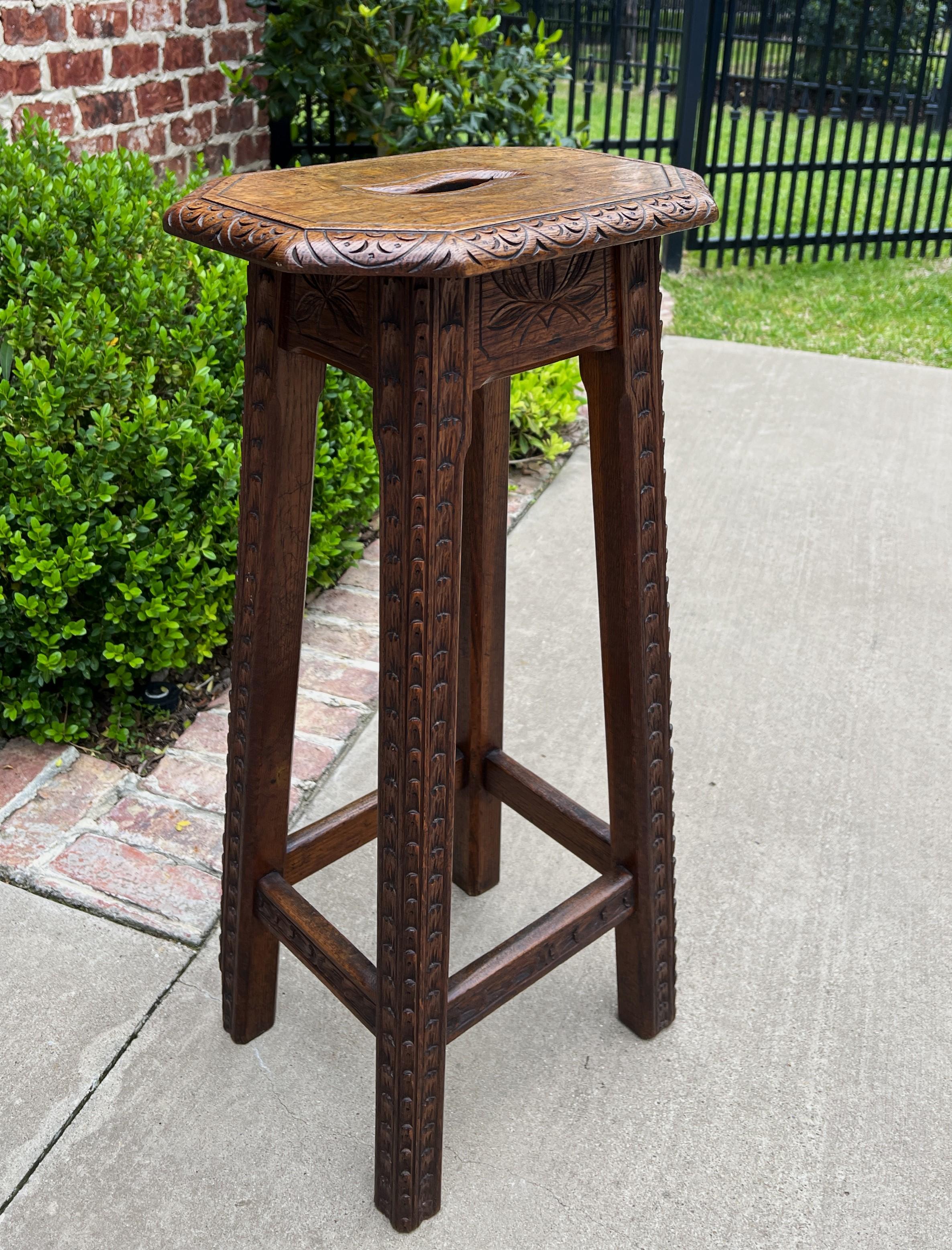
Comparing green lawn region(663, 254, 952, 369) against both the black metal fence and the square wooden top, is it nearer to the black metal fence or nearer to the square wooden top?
the black metal fence

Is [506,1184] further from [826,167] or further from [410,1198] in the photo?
[826,167]

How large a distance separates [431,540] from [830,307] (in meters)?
5.82

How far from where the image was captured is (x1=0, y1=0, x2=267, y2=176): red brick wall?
3.32m

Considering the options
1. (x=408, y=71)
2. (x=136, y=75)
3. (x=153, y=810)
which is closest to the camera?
(x=153, y=810)

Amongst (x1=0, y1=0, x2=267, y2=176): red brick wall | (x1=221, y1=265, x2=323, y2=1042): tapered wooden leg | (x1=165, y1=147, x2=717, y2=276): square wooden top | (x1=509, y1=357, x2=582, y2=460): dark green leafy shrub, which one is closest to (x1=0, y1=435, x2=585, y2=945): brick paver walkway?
(x1=221, y1=265, x2=323, y2=1042): tapered wooden leg

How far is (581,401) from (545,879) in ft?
7.90

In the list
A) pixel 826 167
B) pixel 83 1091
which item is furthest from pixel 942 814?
pixel 826 167

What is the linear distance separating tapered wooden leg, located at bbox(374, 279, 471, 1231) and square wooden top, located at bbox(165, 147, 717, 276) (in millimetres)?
69

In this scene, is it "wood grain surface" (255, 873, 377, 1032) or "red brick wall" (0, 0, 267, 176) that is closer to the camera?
"wood grain surface" (255, 873, 377, 1032)

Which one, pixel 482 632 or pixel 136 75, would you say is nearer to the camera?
pixel 482 632

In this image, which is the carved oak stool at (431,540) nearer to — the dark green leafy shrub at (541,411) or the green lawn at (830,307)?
the dark green leafy shrub at (541,411)

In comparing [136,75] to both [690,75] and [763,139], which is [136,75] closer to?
[690,75]

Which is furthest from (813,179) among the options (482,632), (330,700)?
(482,632)

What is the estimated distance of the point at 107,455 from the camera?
241cm
